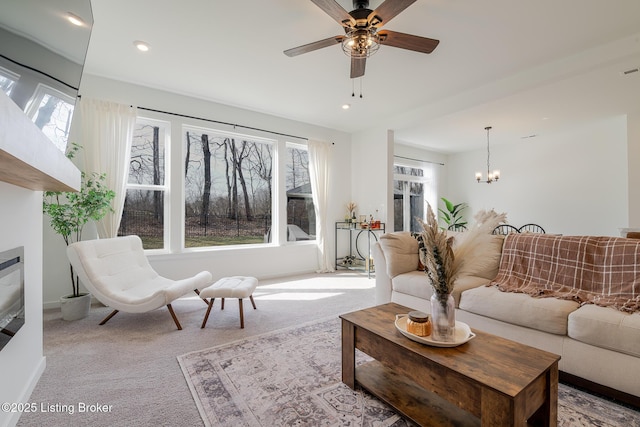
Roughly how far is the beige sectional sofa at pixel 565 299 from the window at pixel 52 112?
197cm

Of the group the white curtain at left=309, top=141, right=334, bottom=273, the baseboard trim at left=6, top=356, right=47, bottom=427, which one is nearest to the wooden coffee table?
the baseboard trim at left=6, top=356, right=47, bottom=427

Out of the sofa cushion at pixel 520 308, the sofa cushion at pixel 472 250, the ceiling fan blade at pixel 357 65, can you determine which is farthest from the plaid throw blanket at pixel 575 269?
the ceiling fan blade at pixel 357 65

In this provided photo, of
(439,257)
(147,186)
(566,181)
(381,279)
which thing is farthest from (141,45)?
(566,181)

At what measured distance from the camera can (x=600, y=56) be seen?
9.07 feet

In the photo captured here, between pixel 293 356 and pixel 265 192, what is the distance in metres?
3.12

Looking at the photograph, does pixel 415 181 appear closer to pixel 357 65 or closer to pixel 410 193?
pixel 410 193

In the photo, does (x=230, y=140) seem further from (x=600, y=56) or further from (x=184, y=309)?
(x=600, y=56)

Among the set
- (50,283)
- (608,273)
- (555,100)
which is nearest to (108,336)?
(50,283)

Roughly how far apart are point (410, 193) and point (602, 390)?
18.3 feet

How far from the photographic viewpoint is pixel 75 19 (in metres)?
1.51

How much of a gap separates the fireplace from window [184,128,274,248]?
249 centimetres

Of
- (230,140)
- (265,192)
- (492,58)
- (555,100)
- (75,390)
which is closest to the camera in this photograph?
(75,390)

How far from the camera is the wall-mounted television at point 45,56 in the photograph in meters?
0.88

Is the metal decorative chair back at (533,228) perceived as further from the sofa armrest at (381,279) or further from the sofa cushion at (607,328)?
the sofa cushion at (607,328)
